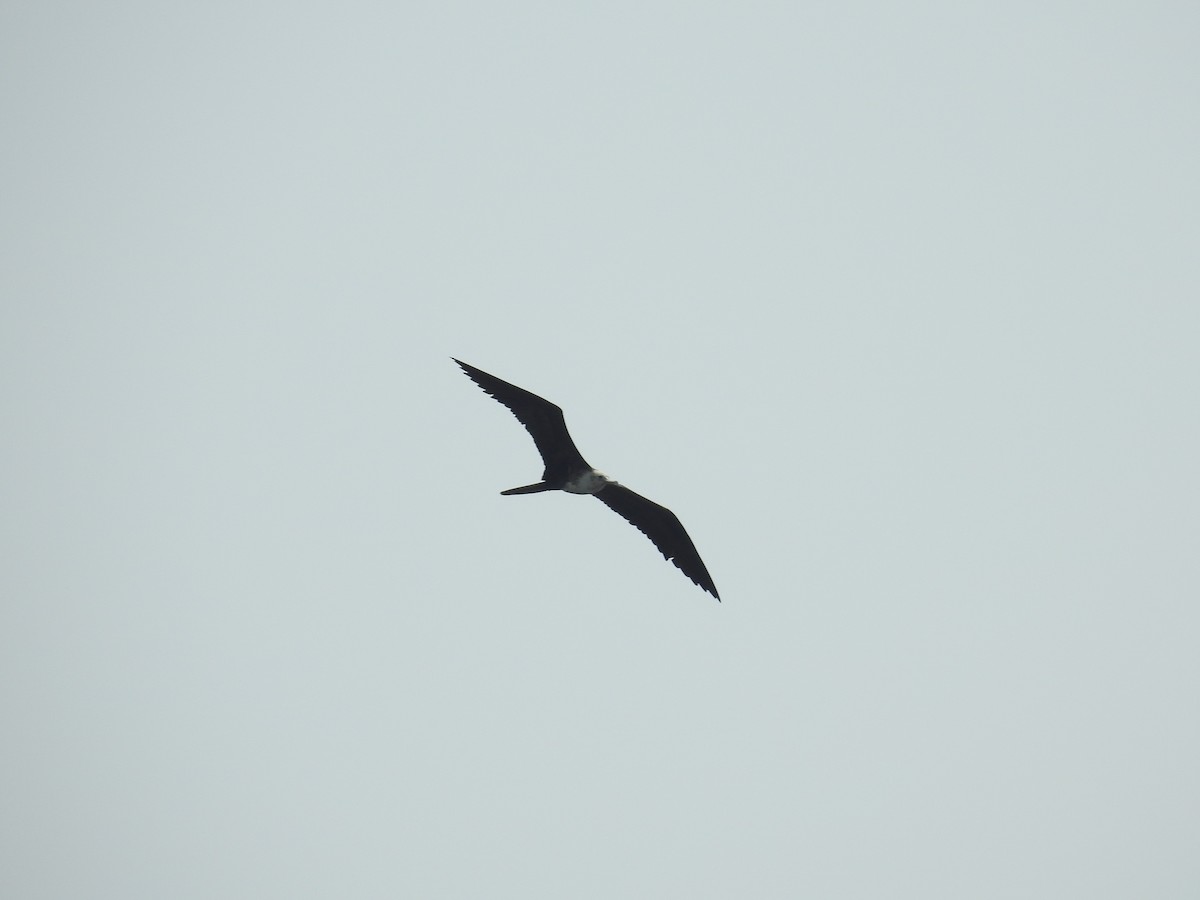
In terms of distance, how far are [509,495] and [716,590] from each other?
4.72 m

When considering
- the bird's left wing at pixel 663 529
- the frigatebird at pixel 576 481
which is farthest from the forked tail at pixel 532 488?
the bird's left wing at pixel 663 529

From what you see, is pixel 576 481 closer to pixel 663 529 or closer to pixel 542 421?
pixel 542 421

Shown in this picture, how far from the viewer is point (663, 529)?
21.0 meters

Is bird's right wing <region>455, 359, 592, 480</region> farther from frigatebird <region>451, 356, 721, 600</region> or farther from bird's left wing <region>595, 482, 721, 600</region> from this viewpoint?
bird's left wing <region>595, 482, 721, 600</region>

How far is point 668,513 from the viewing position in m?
20.5

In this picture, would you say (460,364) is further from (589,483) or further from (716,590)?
(716,590)

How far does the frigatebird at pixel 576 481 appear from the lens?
18.6m

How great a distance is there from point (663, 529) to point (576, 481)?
2.33 m

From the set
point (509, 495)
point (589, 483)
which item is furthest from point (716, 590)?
point (509, 495)

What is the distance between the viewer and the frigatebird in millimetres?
18578

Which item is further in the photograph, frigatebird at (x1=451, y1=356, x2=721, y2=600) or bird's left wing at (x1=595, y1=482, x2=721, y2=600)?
bird's left wing at (x1=595, y1=482, x2=721, y2=600)

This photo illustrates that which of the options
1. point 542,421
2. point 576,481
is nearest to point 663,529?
point 576,481

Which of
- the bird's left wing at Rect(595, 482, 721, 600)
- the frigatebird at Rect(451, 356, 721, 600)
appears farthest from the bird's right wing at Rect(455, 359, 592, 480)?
the bird's left wing at Rect(595, 482, 721, 600)

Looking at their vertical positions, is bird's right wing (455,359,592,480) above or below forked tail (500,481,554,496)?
above
